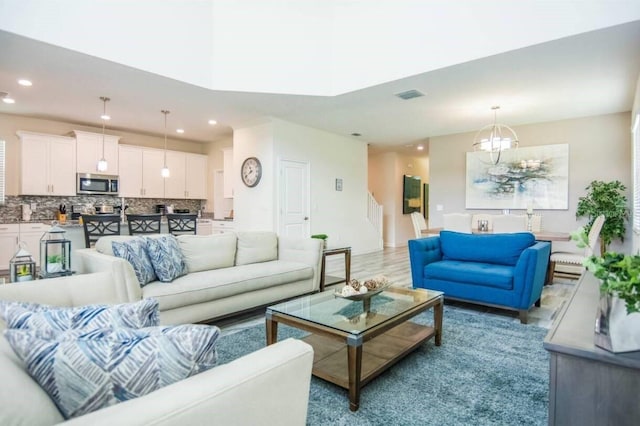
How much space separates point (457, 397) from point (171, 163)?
7.61 m

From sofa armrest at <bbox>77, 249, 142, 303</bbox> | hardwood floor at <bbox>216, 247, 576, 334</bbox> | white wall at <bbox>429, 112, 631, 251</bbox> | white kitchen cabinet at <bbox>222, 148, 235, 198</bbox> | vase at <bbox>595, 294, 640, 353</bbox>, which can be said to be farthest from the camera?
white kitchen cabinet at <bbox>222, 148, 235, 198</bbox>

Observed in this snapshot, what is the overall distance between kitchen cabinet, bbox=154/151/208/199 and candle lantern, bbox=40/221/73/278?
5.69 metres

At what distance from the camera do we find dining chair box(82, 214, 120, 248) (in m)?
4.37

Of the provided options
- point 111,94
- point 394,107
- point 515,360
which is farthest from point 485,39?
point 111,94

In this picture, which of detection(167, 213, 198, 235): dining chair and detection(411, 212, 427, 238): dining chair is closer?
detection(167, 213, 198, 235): dining chair

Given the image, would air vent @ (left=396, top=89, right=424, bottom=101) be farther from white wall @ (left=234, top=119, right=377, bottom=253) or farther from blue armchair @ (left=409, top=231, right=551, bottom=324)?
white wall @ (left=234, top=119, right=377, bottom=253)

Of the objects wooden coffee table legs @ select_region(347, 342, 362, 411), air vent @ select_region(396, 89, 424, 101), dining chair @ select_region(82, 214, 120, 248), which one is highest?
air vent @ select_region(396, 89, 424, 101)

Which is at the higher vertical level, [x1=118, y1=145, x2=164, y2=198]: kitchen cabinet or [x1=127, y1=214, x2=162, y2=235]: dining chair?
[x1=118, y1=145, x2=164, y2=198]: kitchen cabinet

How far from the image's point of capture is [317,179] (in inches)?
286

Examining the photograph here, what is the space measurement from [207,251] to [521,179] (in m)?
6.09

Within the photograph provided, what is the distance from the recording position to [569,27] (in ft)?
10.6

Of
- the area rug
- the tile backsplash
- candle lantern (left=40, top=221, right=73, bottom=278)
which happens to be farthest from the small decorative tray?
the tile backsplash

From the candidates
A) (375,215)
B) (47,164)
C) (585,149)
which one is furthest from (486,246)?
(47,164)

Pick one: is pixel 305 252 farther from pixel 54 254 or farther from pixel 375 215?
pixel 375 215
